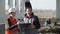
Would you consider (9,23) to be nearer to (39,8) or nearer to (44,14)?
(39,8)

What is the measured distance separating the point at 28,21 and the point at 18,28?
0.22 meters

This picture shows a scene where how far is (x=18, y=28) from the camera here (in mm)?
3434

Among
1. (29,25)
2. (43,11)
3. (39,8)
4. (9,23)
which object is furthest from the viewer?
(43,11)

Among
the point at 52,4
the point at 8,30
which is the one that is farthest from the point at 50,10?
the point at 8,30

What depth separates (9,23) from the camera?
357 centimetres

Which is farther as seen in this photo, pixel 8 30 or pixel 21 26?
pixel 8 30

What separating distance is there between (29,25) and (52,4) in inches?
313

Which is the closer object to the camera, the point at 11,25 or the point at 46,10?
the point at 11,25

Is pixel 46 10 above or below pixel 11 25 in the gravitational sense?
below

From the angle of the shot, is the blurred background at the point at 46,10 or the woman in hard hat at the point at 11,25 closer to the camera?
the woman in hard hat at the point at 11,25

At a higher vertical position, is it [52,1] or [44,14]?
[52,1]

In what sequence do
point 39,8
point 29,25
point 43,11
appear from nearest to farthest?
1. point 29,25
2. point 39,8
3. point 43,11

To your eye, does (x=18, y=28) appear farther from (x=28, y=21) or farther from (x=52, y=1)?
(x=52, y=1)

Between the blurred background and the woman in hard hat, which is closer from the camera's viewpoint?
the woman in hard hat
